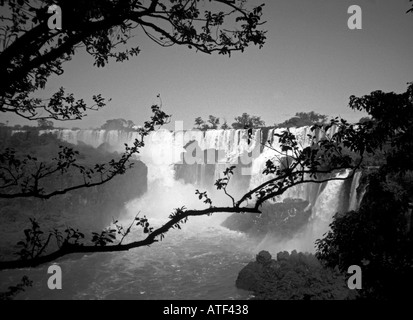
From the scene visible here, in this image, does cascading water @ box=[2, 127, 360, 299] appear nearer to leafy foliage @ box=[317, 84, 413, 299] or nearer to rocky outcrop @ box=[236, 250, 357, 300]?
rocky outcrop @ box=[236, 250, 357, 300]

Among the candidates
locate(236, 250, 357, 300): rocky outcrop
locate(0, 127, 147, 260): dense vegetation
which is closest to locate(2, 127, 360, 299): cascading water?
locate(236, 250, 357, 300): rocky outcrop

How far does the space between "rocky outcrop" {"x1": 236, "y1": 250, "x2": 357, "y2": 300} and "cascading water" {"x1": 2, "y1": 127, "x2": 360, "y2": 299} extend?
1.26 metres

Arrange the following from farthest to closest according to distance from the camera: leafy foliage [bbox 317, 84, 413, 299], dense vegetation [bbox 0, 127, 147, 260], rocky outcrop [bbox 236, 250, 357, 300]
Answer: dense vegetation [bbox 0, 127, 147, 260] < rocky outcrop [bbox 236, 250, 357, 300] < leafy foliage [bbox 317, 84, 413, 299]

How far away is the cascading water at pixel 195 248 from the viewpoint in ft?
49.3

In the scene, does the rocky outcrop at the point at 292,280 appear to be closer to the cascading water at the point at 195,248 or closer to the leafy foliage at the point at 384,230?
the cascading water at the point at 195,248

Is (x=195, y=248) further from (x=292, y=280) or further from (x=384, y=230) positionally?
(x=384, y=230)

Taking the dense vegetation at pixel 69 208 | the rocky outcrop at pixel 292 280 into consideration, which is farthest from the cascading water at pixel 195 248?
the dense vegetation at pixel 69 208

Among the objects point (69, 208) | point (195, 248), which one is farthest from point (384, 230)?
point (69, 208)

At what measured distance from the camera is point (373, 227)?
5570 mm

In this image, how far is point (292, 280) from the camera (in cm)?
1312

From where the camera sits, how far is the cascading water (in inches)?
591

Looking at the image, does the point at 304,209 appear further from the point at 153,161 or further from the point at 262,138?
the point at 153,161

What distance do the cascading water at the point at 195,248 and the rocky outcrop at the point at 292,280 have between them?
126cm

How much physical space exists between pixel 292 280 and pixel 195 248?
35.3 ft
